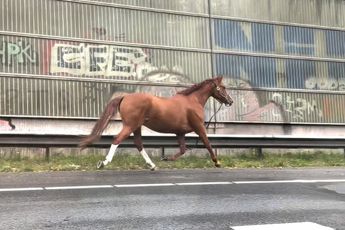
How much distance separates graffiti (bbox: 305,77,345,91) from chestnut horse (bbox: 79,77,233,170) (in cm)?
828

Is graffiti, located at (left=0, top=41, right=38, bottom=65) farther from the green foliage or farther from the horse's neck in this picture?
the horse's neck

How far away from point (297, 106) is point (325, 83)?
1.65 m

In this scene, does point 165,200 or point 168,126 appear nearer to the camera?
point 165,200

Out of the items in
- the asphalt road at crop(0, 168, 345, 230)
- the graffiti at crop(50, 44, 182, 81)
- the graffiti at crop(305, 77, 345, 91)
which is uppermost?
the graffiti at crop(50, 44, 182, 81)

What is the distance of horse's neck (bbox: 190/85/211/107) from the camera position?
1331 centimetres

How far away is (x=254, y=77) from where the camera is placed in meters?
19.8

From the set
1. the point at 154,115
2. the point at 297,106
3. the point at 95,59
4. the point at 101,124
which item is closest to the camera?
the point at 101,124

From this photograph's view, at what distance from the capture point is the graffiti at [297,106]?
792 inches

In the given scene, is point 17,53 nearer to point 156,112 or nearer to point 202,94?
point 156,112

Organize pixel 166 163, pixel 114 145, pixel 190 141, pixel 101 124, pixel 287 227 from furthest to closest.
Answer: pixel 190 141, pixel 166 163, pixel 101 124, pixel 114 145, pixel 287 227

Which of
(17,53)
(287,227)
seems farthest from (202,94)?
(287,227)

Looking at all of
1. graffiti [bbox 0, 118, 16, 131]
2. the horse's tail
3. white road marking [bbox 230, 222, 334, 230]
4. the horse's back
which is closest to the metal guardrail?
the horse's tail

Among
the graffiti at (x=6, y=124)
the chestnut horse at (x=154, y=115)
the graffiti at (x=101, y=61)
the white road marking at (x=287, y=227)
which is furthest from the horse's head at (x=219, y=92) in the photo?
the white road marking at (x=287, y=227)

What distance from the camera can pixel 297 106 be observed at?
2033cm
